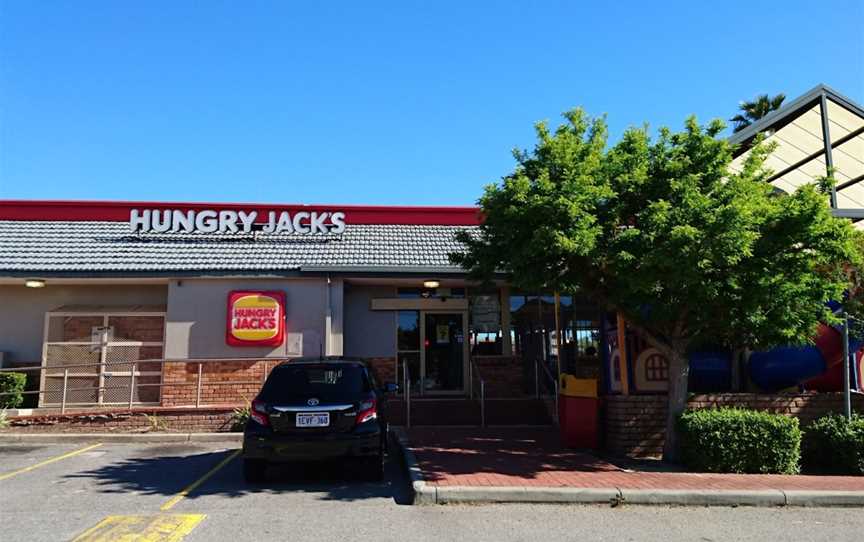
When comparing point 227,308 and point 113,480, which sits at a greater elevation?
point 227,308

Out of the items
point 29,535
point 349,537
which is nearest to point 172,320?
point 29,535

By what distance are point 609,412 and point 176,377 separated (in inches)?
353

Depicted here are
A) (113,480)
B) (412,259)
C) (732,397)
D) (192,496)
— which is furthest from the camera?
(412,259)

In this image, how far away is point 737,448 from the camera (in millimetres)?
8773

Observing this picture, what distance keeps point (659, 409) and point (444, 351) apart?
6746 millimetres

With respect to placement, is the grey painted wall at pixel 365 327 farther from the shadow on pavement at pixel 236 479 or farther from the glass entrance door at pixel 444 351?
the shadow on pavement at pixel 236 479

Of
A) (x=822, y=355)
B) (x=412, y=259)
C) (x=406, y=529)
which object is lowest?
(x=406, y=529)

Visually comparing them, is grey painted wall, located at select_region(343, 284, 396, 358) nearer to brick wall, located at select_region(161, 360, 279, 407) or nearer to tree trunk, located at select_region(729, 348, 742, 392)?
brick wall, located at select_region(161, 360, 279, 407)

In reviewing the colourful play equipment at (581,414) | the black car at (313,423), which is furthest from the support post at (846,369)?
the black car at (313,423)

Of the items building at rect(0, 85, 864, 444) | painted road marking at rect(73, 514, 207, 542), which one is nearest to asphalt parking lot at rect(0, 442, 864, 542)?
painted road marking at rect(73, 514, 207, 542)

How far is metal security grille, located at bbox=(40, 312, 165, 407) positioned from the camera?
13.9 metres

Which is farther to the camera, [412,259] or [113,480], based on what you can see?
[412,259]

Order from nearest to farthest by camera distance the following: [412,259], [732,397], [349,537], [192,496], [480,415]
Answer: [349,537] < [192,496] < [732,397] < [480,415] < [412,259]

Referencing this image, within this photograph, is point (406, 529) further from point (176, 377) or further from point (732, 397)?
point (176, 377)
